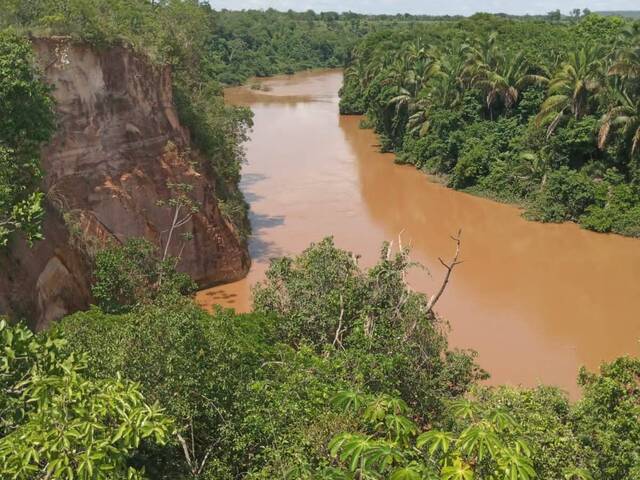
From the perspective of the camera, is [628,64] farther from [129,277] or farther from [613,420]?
[613,420]

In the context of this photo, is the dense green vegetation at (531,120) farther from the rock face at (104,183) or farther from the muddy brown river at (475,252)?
the rock face at (104,183)

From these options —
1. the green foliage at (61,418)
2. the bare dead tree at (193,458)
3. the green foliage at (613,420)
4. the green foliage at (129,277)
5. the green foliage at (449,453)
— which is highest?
the green foliage at (61,418)

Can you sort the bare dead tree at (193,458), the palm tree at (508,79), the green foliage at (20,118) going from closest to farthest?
the bare dead tree at (193,458) < the green foliage at (20,118) < the palm tree at (508,79)

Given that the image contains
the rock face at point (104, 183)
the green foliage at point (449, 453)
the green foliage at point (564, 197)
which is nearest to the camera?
the green foliage at point (449, 453)

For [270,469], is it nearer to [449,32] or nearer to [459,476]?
[459,476]

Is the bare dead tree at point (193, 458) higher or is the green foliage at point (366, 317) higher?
the bare dead tree at point (193, 458)

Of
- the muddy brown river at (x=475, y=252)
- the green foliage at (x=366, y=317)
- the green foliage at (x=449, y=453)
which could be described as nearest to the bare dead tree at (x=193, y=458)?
the green foliage at (x=449, y=453)

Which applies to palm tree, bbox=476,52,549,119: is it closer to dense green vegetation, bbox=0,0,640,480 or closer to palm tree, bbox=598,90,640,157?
dense green vegetation, bbox=0,0,640,480
